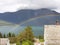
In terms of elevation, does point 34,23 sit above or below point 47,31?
above

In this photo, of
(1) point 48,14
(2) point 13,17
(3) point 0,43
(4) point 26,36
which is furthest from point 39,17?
(3) point 0,43

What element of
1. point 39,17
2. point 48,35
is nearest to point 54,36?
point 48,35

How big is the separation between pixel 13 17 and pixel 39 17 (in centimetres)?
2368

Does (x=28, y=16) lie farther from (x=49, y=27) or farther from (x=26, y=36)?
(x=49, y=27)

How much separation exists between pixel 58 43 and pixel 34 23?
15920cm

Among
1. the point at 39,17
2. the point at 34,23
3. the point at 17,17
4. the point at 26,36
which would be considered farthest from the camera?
the point at 17,17

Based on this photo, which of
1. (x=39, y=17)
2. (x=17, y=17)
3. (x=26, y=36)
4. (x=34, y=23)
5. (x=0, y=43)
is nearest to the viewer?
(x=0, y=43)

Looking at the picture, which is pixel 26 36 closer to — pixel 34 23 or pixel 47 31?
pixel 47 31

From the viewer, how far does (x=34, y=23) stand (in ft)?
555

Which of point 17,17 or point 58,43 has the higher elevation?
point 17,17

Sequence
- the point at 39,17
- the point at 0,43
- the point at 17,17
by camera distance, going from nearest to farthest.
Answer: the point at 0,43, the point at 39,17, the point at 17,17

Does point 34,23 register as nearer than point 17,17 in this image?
Yes

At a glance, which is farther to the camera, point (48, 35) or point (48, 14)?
point (48, 14)

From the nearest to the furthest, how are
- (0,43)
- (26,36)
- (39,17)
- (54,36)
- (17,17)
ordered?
1. (54,36)
2. (0,43)
3. (26,36)
4. (39,17)
5. (17,17)
